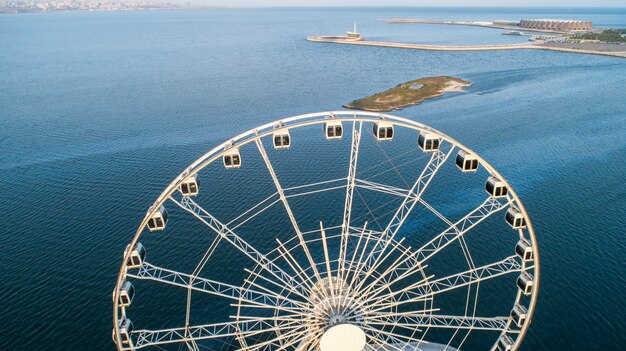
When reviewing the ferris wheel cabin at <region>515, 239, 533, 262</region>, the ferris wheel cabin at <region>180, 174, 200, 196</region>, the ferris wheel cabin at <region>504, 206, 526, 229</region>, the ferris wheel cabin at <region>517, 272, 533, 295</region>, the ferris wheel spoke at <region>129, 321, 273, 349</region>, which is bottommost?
the ferris wheel spoke at <region>129, 321, 273, 349</region>

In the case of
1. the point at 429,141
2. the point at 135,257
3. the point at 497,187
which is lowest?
the point at 135,257

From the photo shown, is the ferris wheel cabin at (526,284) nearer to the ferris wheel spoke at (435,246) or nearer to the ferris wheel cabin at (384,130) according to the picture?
the ferris wheel spoke at (435,246)

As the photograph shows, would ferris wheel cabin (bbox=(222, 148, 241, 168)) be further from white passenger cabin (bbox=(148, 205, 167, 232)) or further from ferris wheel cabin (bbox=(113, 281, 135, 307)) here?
ferris wheel cabin (bbox=(113, 281, 135, 307))

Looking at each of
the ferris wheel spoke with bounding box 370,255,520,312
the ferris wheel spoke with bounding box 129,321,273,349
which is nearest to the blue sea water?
the ferris wheel spoke with bounding box 129,321,273,349

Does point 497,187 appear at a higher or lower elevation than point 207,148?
higher

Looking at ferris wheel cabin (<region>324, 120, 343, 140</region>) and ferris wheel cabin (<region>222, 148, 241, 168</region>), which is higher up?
ferris wheel cabin (<region>324, 120, 343, 140</region>)

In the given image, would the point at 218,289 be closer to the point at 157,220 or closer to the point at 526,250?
the point at 157,220

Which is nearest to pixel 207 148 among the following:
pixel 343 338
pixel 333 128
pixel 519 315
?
pixel 333 128
